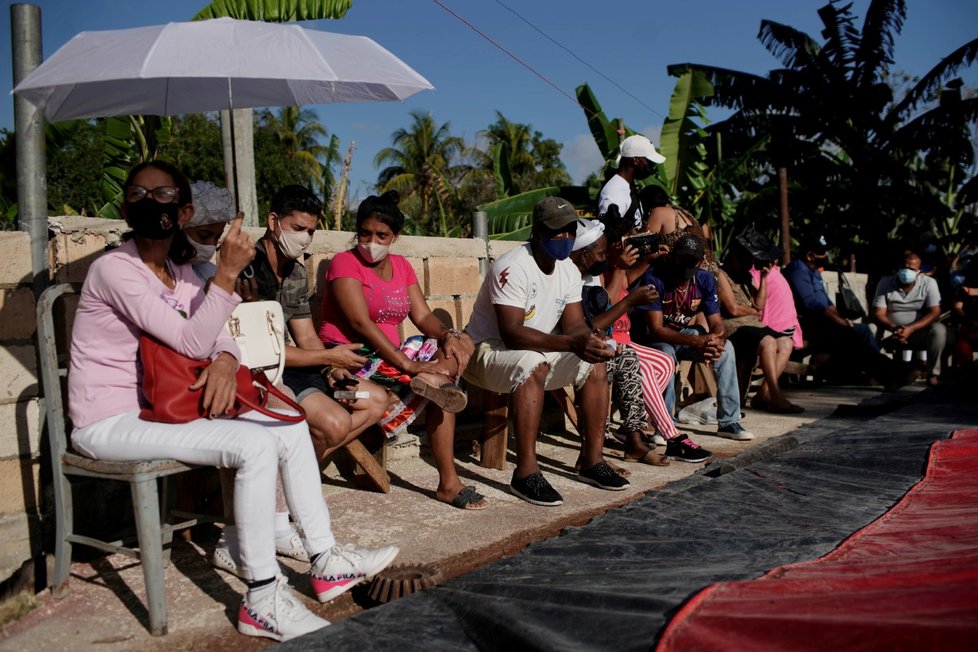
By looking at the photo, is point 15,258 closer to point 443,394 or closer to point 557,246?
point 443,394

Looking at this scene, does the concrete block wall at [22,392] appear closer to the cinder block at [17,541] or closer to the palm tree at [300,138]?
the cinder block at [17,541]

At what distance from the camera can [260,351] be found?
356 centimetres

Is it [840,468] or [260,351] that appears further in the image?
Answer: [840,468]

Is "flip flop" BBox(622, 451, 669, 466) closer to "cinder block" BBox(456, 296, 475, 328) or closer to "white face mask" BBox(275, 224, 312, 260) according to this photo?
"cinder block" BBox(456, 296, 475, 328)

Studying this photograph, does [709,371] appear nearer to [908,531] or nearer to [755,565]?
[908,531]

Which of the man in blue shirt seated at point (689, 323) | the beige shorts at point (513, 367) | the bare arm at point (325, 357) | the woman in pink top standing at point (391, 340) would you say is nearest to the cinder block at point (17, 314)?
the bare arm at point (325, 357)

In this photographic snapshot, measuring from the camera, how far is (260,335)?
3572 mm

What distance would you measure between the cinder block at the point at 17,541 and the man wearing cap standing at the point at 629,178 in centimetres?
427

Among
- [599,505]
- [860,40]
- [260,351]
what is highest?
[860,40]

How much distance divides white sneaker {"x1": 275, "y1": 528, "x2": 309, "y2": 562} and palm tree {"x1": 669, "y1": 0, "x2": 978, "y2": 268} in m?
17.7

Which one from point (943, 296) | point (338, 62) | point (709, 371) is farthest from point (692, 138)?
point (338, 62)

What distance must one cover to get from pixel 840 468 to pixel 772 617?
269 centimetres

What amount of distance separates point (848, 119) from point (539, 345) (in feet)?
62.0

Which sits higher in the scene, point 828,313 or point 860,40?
point 860,40
